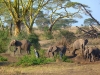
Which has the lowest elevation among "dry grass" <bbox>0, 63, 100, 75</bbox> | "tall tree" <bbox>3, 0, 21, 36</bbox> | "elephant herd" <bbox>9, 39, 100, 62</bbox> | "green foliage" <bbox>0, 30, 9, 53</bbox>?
"dry grass" <bbox>0, 63, 100, 75</bbox>

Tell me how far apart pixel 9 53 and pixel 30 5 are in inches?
434

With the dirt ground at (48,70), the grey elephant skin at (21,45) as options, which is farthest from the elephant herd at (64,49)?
the dirt ground at (48,70)

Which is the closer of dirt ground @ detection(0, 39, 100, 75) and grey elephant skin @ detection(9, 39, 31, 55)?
dirt ground @ detection(0, 39, 100, 75)

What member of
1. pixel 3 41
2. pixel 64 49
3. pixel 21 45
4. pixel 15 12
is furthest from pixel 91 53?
pixel 15 12

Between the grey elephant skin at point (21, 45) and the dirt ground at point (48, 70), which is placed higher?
the grey elephant skin at point (21, 45)

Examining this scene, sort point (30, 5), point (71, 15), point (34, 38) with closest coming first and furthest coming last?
point (34, 38), point (30, 5), point (71, 15)

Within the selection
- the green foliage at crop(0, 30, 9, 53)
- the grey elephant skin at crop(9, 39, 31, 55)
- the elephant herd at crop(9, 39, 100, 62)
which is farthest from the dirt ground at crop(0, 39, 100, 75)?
the grey elephant skin at crop(9, 39, 31, 55)

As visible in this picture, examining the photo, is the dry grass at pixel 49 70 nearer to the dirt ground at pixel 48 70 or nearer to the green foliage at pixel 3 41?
the dirt ground at pixel 48 70

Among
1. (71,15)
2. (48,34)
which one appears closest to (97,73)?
(48,34)

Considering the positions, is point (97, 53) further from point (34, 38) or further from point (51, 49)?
point (34, 38)

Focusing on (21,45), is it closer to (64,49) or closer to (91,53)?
(64,49)

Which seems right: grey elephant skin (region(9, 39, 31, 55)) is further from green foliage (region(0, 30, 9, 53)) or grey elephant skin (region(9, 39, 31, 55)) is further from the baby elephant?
the baby elephant

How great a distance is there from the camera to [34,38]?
24.0 m

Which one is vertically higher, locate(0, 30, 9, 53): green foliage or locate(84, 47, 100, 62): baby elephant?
locate(0, 30, 9, 53): green foliage
